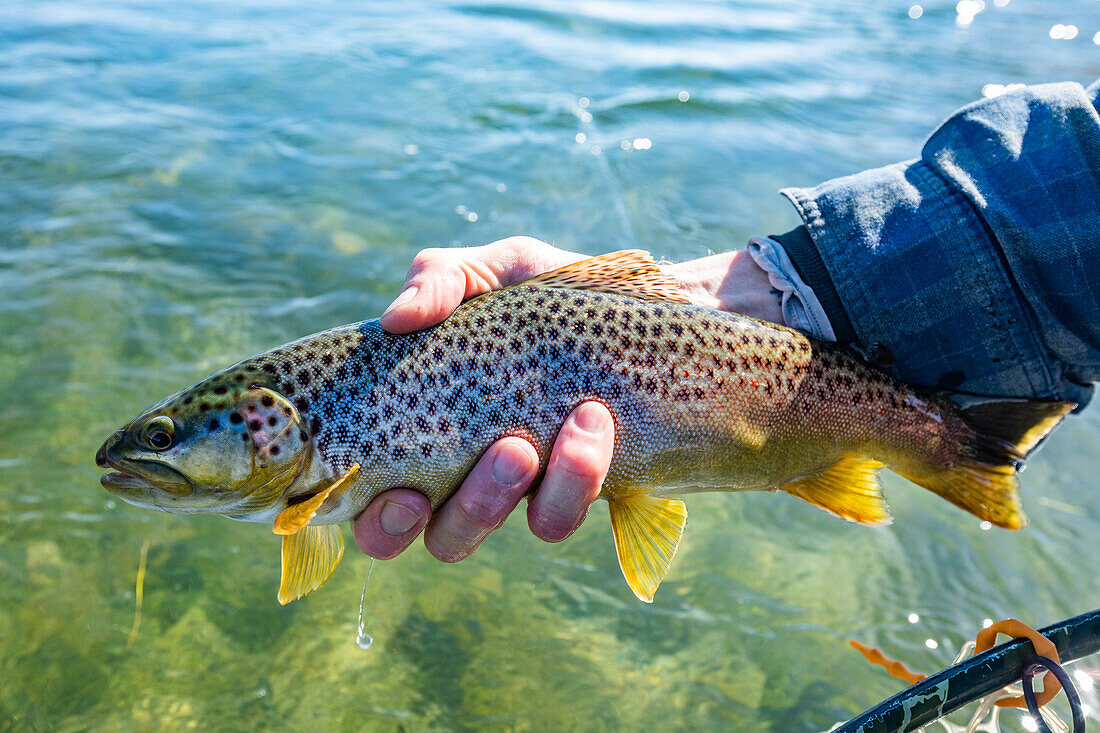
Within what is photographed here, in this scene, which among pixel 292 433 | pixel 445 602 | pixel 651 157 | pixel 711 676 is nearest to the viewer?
pixel 292 433

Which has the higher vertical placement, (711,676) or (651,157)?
(651,157)

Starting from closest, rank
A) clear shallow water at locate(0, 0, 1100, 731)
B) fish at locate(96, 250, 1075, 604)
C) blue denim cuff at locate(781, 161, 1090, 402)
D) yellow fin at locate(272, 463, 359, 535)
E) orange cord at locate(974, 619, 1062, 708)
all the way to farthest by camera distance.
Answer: orange cord at locate(974, 619, 1062, 708), yellow fin at locate(272, 463, 359, 535), fish at locate(96, 250, 1075, 604), blue denim cuff at locate(781, 161, 1090, 402), clear shallow water at locate(0, 0, 1100, 731)

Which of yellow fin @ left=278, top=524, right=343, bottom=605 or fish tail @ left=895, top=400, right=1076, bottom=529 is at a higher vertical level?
fish tail @ left=895, top=400, right=1076, bottom=529

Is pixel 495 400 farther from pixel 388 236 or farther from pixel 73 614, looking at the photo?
pixel 388 236

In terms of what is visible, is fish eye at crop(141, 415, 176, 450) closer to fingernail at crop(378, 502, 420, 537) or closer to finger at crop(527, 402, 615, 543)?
fingernail at crop(378, 502, 420, 537)

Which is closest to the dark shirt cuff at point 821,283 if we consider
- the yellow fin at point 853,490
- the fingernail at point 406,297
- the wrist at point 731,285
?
the wrist at point 731,285

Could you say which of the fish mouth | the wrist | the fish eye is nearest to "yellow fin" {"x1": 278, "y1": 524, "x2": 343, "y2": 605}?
the fish mouth

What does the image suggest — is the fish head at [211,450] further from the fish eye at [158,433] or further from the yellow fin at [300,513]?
the yellow fin at [300,513]

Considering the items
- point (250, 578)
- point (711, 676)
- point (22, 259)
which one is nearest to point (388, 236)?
point (22, 259)
